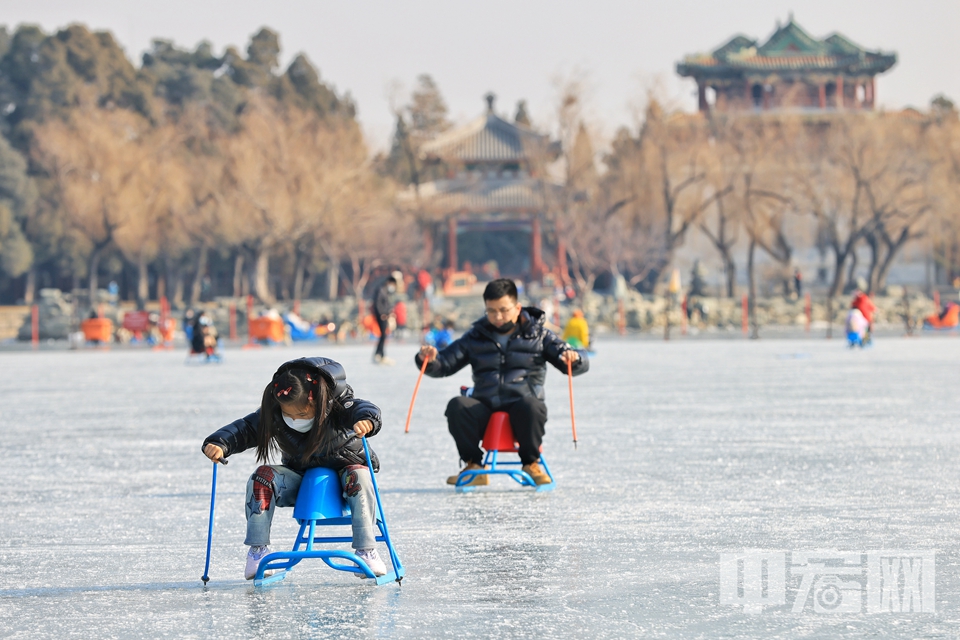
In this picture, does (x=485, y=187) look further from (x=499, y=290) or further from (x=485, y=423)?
(x=499, y=290)

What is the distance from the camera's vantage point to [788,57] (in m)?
59.8

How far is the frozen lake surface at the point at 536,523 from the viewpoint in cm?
444

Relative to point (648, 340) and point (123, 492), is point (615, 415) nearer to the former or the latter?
point (123, 492)

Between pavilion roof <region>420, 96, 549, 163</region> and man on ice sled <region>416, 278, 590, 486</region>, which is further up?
pavilion roof <region>420, 96, 549, 163</region>

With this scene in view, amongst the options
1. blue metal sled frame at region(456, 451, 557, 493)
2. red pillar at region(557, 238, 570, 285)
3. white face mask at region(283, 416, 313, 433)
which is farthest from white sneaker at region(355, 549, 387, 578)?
red pillar at region(557, 238, 570, 285)

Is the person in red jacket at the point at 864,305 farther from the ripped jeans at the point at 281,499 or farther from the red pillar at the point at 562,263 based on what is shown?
the red pillar at the point at 562,263

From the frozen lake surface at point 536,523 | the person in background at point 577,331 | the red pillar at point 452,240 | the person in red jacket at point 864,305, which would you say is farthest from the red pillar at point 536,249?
the frozen lake surface at point 536,523

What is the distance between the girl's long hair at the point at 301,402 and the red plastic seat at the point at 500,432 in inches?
97.9

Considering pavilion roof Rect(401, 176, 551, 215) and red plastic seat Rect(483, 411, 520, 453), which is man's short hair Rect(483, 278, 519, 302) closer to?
red plastic seat Rect(483, 411, 520, 453)

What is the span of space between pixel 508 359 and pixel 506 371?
0.23 feet

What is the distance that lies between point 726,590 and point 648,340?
27429 mm

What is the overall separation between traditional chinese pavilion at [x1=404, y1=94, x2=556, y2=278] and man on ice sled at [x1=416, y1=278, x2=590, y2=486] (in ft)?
142

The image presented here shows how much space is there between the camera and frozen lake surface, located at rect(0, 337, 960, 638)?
14.6 ft

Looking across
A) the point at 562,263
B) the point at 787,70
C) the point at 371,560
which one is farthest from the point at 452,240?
the point at 371,560
